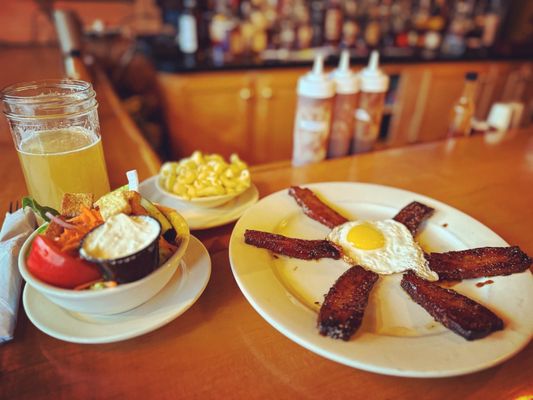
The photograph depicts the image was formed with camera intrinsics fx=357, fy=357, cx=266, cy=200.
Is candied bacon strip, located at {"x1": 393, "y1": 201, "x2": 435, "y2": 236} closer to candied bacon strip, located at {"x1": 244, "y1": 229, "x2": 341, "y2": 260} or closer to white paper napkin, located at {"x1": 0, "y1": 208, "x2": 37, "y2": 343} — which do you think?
candied bacon strip, located at {"x1": 244, "y1": 229, "x2": 341, "y2": 260}

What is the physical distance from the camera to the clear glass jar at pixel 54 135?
0.75m

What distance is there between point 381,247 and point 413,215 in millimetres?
176

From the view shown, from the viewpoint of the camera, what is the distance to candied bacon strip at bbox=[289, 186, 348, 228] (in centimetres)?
94

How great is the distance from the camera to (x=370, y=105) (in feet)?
4.46

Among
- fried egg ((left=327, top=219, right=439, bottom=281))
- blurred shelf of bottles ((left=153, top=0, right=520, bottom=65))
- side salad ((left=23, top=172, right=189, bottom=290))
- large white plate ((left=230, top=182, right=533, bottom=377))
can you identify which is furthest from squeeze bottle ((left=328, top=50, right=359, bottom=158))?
blurred shelf of bottles ((left=153, top=0, right=520, bottom=65))

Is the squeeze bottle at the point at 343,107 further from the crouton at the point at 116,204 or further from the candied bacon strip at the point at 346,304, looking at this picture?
the crouton at the point at 116,204

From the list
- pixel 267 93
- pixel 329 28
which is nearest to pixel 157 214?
pixel 267 93

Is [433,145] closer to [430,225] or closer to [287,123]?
[430,225]

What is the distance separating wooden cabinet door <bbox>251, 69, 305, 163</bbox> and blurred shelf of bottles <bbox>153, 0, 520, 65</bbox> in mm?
236

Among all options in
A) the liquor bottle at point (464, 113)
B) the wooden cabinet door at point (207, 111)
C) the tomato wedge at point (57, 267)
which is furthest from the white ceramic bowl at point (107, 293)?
the wooden cabinet door at point (207, 111)

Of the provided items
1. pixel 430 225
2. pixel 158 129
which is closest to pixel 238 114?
pixel 158 129

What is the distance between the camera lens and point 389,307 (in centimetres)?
69

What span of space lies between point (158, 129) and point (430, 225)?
2457 mm

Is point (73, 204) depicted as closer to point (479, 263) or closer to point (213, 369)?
point (213, 369)
